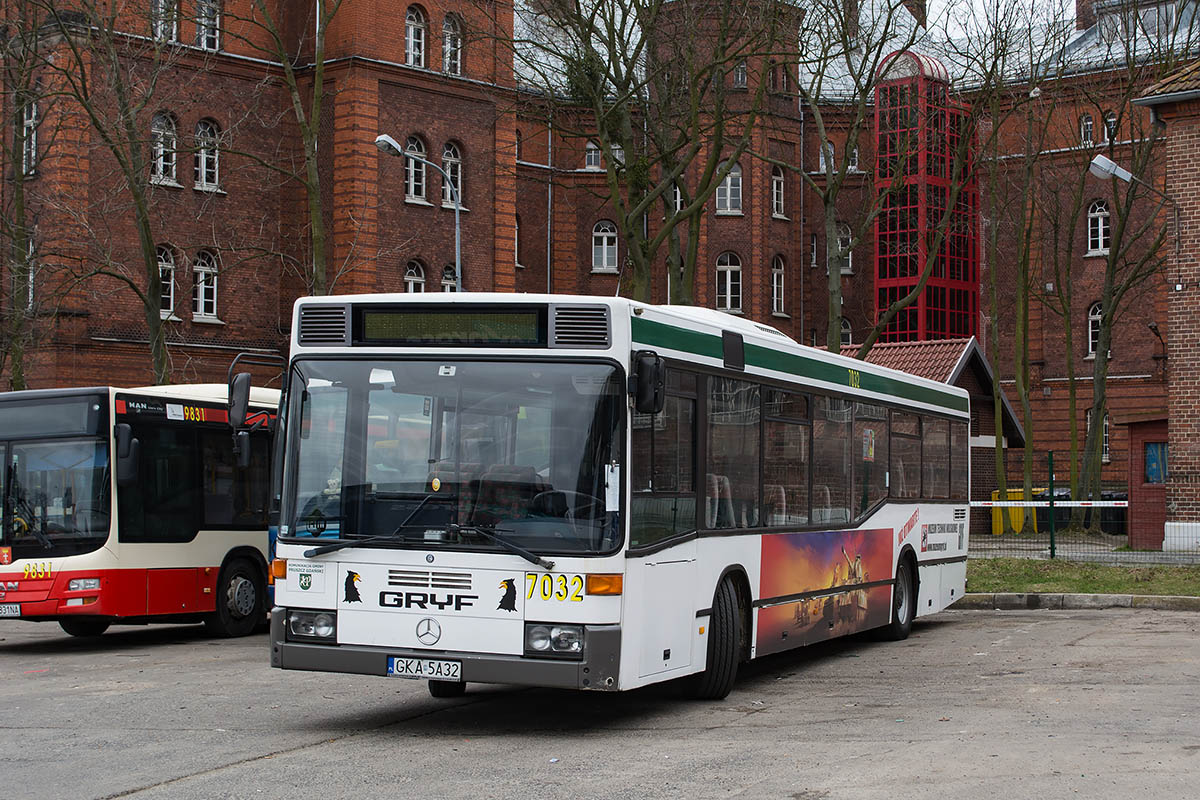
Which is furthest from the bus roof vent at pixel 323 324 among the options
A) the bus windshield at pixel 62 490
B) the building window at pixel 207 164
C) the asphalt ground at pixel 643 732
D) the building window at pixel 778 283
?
the building window at pixel 778 283

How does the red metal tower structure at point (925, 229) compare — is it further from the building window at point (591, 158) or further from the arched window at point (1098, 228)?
the building window at point (591, 158)

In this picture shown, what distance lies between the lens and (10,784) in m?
8.45

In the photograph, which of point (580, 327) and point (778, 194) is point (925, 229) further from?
point (580, 327)

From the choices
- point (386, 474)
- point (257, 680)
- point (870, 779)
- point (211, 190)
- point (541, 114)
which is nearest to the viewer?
point (870, 779)

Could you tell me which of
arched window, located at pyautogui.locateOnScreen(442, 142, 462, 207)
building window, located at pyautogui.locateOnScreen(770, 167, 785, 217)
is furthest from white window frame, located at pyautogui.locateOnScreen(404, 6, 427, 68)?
building window, located at pyautogui.locateOnScreen(770, 167, 785, 217)

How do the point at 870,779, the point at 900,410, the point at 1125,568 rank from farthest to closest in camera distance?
the point at 1125,568, the point at 900,410, the point at 870,779

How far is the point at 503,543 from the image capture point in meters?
9.77

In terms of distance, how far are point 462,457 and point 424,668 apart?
1358mm

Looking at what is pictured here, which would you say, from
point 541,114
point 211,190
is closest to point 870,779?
point 541,114

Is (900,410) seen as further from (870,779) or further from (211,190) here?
(211,190)

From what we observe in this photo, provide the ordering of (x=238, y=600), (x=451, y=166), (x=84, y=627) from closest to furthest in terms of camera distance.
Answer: (x=238, y=600) < (x=84, y=627) < (x=451, y=166)

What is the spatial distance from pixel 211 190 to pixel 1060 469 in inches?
1264

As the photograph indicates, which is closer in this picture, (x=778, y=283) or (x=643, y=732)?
(x=643, y=732)

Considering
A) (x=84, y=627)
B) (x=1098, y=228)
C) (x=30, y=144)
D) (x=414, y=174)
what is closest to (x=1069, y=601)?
(x=84, y=627)
